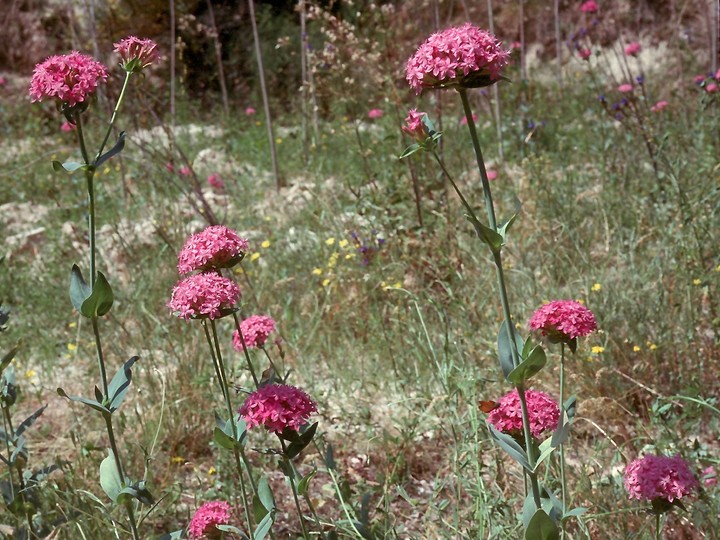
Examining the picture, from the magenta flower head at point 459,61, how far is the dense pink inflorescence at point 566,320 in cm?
46

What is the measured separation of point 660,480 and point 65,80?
51.4 inches

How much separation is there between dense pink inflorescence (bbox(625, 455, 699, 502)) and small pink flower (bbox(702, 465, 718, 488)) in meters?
0.50

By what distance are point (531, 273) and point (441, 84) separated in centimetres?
188

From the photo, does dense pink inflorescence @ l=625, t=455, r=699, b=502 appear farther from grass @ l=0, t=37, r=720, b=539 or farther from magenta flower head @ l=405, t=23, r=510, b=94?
magenta flower head @ l=405, t=23, r=510, b=94

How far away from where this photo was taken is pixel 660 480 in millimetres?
1435

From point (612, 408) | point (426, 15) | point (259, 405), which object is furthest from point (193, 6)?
point (259, 405)

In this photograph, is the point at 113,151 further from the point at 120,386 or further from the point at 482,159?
the point at 482,159

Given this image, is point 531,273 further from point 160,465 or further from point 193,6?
point 193,6

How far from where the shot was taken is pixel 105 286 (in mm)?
1500

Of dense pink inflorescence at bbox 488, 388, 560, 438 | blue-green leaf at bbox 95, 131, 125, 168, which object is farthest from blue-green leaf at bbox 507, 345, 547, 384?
blue-green leaf at bbox 95, 131, 125, 168

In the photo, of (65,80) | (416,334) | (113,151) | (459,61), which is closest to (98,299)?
(113,151)

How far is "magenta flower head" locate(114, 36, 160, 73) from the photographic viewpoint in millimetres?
1580

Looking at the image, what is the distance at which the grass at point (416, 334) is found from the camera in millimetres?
2082

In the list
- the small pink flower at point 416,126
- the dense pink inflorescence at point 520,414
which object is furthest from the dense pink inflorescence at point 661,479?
the small pink flower at point 416,126
